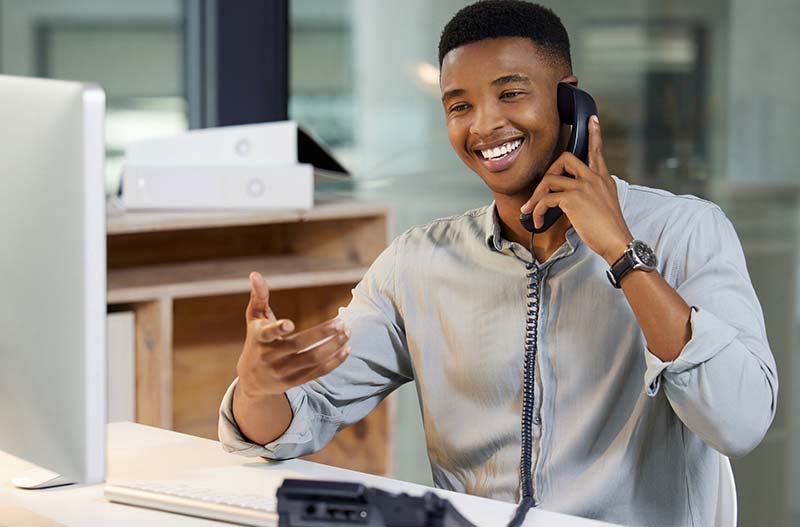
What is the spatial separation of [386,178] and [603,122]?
0.73 m

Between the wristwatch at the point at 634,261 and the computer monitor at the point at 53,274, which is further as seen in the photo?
the wristwatch at the point at 634,261

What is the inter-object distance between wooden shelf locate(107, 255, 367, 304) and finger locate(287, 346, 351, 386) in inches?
43.8

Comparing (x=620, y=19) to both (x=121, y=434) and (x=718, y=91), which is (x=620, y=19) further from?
(x=121, y=434)

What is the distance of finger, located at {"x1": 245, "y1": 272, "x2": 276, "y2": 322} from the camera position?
51.7 inches

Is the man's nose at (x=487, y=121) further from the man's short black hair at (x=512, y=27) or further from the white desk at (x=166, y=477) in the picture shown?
the white desk at (x=166, y=477)

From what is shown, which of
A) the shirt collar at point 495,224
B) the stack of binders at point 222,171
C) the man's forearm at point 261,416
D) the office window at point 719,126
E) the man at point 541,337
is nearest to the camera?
the man at point 541,337

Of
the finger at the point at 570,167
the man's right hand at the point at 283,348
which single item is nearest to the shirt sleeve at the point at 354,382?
the man's right hand at the point at 283,348

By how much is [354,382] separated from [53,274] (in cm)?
65

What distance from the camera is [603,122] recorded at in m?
2.62

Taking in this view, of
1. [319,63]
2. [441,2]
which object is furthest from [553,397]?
[319,63]

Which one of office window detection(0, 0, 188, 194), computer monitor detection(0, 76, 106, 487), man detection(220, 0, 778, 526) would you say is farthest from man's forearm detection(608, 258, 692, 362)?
office window detection(0, 0, 188, 194)

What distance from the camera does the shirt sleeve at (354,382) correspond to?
1.49 meters

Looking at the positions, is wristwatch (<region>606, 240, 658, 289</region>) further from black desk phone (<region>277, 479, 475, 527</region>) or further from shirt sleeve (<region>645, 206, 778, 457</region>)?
black desk phone (<region>277, 479, 475, 527</region>)

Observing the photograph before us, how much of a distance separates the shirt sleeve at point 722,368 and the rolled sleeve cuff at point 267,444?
45 centimetres
